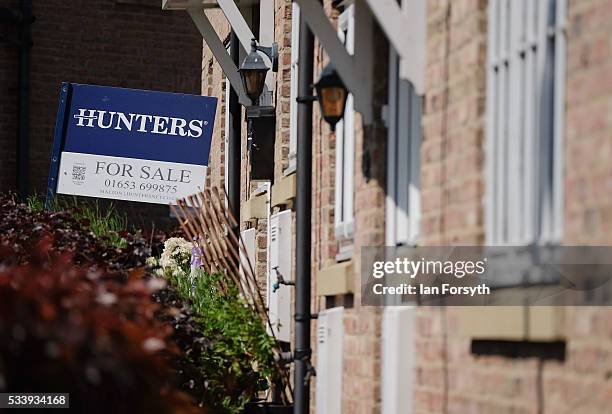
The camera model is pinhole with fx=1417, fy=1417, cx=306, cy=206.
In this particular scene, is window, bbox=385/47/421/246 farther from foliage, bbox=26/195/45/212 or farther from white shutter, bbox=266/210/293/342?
foliage, bbox=26/195/45/212

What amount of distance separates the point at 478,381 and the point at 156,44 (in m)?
14.6

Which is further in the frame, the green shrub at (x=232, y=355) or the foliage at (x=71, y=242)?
the foliage at (x=71, y=242)

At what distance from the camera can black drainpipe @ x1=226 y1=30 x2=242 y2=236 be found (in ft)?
40.1

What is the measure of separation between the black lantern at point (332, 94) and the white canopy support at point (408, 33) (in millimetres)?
1114

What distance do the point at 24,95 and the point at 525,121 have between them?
567 inches

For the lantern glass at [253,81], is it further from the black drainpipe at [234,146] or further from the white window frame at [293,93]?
the black drainpipe at [234,146]

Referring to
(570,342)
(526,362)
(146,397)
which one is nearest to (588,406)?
(570,342)

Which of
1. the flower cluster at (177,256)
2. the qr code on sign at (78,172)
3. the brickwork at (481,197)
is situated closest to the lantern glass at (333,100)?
the brickwork at (481,197)

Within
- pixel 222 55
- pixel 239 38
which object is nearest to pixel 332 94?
pixel 239 38

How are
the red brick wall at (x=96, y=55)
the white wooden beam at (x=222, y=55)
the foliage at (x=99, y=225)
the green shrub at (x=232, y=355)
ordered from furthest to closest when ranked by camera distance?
the red brick wall at (x=96, y=55)
the white wooden beam at (x=222, y=55)
the foliage at (x=99, y=225)
the green shrub at (x=232, y=355)

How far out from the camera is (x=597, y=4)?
442 cm

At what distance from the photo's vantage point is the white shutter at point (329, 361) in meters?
7.46

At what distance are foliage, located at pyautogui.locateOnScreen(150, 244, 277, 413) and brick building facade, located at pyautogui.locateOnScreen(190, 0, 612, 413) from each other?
1.40 ft

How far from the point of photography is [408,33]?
609 centimetres
